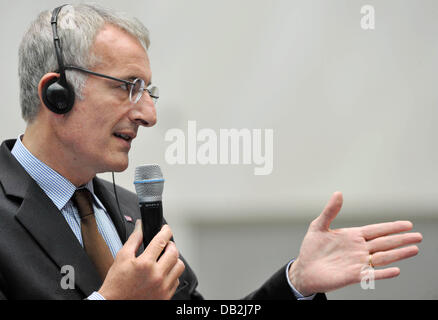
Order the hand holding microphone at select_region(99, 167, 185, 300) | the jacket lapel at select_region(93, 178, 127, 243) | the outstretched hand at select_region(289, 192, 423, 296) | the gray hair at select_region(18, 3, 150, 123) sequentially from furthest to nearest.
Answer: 1. the jacket lapel at select_region(93, 178, 127, 243)
2. the gray hair at select_region(18, 3, 150, 123)
3. the outstretched hand at select_region(289, 192, 423, 296)
4. the hand holding microphone at select_region(99, 167, 185, 300)

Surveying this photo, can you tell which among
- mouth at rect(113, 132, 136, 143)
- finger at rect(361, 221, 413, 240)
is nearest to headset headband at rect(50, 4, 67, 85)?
mouth at rect(113, 132, 136, 143)

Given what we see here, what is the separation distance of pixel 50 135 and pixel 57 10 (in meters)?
0.33

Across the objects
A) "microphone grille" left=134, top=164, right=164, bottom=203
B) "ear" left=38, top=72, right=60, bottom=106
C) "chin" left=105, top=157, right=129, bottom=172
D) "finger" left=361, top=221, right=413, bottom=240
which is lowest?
"finger" left=361, top=221, right=413, bottom=240

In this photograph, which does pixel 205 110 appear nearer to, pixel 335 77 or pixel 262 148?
pixel 262 148

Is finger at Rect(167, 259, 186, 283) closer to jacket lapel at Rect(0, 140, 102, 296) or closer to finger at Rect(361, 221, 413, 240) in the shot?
jacket lapel at Rect(0, 140, 102, 296)

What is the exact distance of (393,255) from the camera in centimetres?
103

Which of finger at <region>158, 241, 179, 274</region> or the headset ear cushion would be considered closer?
finger at <region>158, 241, 179, 274</region>

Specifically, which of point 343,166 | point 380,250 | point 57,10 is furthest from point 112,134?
point 343,166

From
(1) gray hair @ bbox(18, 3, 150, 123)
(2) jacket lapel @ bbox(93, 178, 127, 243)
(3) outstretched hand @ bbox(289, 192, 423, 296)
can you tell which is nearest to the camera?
(3) outstretched hand @ bbox(289, 192, 423, 296)

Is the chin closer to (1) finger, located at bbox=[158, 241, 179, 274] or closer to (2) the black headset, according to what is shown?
(2) the black headset

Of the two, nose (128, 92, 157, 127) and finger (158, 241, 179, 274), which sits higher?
nose (128, 92, 157, 127)

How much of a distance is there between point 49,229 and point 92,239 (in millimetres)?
112

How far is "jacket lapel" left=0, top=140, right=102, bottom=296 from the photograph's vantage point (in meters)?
1.02

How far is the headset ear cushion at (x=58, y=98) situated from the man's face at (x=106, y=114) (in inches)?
1.3
